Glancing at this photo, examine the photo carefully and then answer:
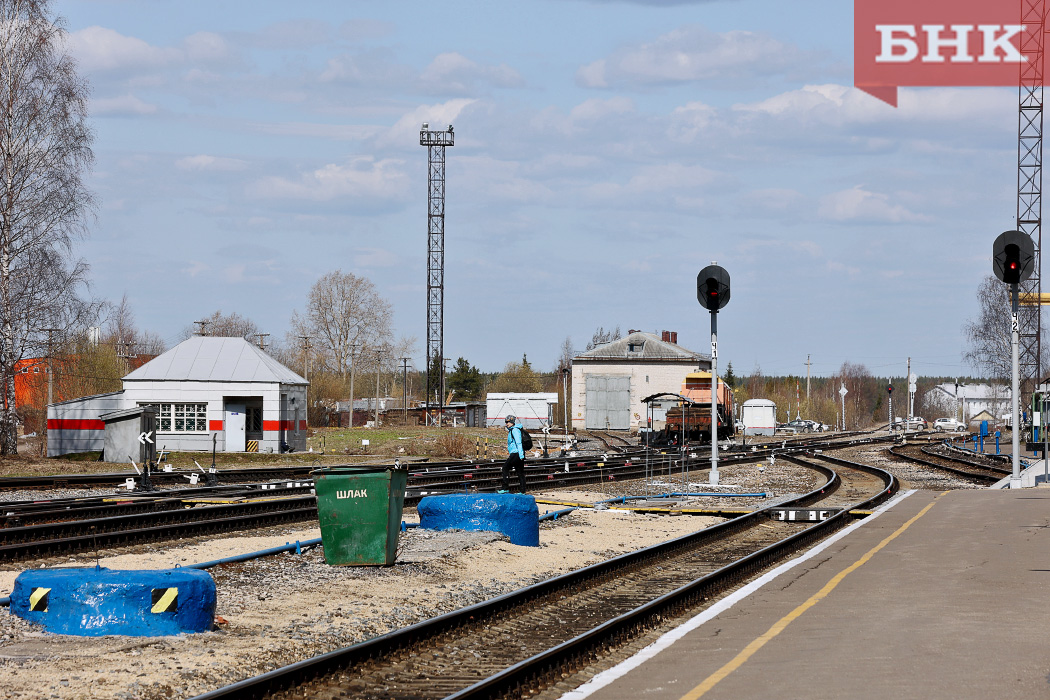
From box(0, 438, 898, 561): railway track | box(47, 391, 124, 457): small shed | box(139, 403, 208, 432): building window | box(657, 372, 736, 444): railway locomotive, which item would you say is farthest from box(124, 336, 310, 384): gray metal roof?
box(657, 372, 736, 444): railway locomotive

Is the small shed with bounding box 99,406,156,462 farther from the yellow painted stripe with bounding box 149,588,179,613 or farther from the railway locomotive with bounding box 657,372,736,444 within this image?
the yellow painted stripe with bounding box 149,588,179,613

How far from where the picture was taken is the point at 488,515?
1652 centimetres

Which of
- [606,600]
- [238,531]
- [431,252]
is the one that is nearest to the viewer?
[606,600]

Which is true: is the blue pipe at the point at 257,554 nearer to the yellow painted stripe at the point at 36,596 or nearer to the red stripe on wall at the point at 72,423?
the yellow painted stripe at the point at 36,596

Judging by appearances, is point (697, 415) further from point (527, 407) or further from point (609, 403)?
point (609, 403)

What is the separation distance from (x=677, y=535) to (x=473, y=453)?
29918 millimetres

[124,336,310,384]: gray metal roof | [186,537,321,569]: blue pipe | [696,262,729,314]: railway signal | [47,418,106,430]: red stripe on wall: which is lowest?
[186,537,321,569]: blue pipe

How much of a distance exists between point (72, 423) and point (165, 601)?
34918 millimetres

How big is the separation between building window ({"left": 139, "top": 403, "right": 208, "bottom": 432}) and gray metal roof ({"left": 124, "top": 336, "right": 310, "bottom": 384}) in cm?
103

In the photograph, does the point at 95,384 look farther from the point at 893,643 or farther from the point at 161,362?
the point at 893,643

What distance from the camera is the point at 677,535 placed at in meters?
18.9

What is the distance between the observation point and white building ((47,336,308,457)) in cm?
4384

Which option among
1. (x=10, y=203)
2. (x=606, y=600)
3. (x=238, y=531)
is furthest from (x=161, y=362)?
(x=606, y=600)

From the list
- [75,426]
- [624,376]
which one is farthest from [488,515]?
[624,376]
